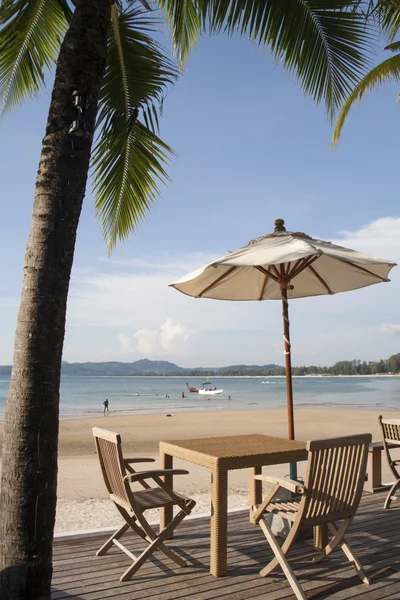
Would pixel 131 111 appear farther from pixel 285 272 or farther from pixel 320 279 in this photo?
pixel 320 279

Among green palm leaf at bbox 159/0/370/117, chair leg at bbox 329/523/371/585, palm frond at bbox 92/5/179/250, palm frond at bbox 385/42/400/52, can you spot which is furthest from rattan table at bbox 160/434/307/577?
palm frond at bbox 385/42/400/52

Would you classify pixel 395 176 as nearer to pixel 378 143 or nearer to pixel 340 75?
pixel 378 143

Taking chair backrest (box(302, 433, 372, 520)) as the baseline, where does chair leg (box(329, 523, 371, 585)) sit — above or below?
below

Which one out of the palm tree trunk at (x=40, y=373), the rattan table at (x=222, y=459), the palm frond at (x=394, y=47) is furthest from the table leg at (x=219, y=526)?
the palm frond at (x=394, y=47)

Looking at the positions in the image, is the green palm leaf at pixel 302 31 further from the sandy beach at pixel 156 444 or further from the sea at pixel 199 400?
the sea at pixel 199 400

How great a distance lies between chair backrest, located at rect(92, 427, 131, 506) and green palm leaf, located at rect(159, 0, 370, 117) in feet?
10.9

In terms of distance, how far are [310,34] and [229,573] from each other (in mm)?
4289

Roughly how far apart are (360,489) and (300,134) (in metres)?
5.25

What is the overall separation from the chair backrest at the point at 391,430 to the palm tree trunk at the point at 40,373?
3840 mm

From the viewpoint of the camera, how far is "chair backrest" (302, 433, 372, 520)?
10.2 feet

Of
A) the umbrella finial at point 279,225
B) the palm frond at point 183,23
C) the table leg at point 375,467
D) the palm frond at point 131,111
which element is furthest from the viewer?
the table leg at point 375,467

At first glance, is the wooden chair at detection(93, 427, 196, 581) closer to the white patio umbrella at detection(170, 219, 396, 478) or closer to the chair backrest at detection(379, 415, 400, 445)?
the white patio umbrella at detection(170, 219, 396, 478)

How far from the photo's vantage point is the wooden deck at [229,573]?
3.11 m

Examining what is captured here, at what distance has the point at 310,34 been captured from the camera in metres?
4.62
